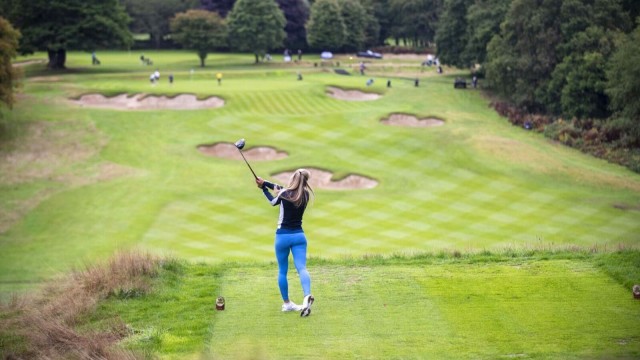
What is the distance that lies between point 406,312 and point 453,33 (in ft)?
245

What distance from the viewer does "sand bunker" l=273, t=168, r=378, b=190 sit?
48312 millimetres

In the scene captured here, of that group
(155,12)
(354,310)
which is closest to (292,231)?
(354,310)

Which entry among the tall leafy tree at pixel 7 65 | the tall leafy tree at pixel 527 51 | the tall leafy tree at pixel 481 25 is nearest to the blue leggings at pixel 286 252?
the tall leafy tree at pixel 7 65

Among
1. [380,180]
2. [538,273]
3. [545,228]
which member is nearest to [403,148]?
[380,180]

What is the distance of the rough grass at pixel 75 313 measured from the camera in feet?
40.5

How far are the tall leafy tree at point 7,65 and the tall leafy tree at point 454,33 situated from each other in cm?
4517

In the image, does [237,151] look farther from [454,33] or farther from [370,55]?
[370,55]

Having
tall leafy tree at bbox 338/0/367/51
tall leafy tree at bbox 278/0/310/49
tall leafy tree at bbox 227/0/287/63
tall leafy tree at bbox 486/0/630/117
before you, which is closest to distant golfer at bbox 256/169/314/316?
tall leafy tree at bbox 486/0/630/117

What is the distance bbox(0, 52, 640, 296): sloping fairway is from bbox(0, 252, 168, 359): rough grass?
11465 millimetres

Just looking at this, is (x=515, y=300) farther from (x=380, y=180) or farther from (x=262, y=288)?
(x=380, y=180)

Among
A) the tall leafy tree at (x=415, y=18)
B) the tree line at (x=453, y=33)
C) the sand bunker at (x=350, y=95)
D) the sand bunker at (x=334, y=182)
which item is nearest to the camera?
the sand bunker at (x=334, y=182)

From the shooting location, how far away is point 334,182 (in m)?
48.9

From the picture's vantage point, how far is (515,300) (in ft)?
48.2

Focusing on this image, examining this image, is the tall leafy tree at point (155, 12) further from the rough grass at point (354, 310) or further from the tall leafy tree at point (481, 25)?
the rough grass at point (354, 310)
